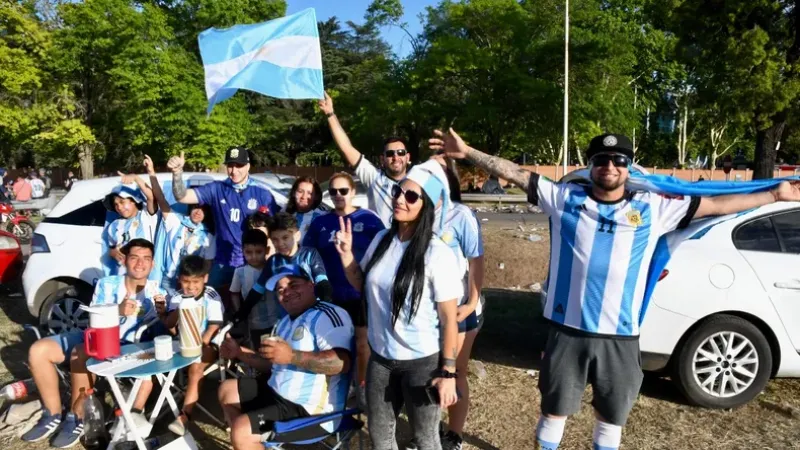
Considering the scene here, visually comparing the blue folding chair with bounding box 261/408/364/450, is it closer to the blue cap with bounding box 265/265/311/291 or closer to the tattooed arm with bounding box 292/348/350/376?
the tattooed arm with bounding box 292/348/350/376

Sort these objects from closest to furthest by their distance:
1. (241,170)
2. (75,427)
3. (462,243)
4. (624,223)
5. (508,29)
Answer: (624,223), (462,243), (75,427), (241,170), (508,29)

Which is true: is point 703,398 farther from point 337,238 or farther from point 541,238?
point 541,238

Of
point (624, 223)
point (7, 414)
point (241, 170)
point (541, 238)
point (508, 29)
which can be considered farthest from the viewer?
point (508, 29)

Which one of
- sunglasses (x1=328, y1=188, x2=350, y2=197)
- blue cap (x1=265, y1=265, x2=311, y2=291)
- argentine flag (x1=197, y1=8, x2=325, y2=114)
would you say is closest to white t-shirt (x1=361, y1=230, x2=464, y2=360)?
blue cap (x1=265, y1=265, x2=311, y2=291)

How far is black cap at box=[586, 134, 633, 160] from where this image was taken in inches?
107

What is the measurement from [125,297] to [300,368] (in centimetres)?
184

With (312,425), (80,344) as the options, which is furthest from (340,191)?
(80,344)

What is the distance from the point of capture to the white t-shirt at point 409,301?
103 inches

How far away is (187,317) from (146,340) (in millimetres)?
881

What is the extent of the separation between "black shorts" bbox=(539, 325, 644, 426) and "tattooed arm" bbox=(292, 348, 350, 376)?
1056mm

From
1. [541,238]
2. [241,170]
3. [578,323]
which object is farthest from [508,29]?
[578,323]

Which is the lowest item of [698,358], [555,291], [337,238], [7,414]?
[7,414]

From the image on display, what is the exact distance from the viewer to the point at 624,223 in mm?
2779

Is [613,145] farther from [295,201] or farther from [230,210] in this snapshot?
[230,210]
